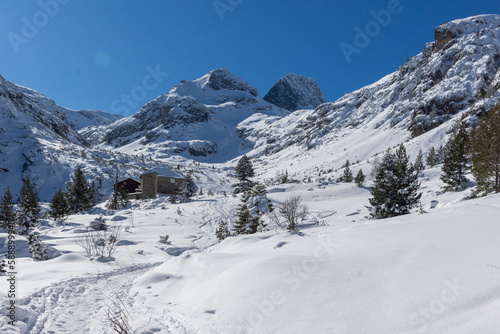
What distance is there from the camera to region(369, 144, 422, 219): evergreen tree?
14.9 metres

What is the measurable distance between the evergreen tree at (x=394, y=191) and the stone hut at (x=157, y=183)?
33776 mm

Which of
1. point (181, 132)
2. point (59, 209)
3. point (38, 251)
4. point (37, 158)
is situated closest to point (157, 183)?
point (59, 209)

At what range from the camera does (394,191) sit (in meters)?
15.1

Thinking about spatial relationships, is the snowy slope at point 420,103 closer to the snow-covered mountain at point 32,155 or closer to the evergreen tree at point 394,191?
the evergreen tree at point 394,191

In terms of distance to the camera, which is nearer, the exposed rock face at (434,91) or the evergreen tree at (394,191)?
the evergreen tree at (394,191)

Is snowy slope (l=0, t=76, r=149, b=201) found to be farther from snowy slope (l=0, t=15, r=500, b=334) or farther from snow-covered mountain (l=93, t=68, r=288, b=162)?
snow-covered mountain (l=93, t=68, r=288, b=162)

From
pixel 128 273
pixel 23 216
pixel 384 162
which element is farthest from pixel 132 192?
pixel 384 162

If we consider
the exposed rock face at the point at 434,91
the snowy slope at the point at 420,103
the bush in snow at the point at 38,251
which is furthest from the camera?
the exposed rock face at the point at 434,91

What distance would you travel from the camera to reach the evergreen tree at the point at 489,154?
13.3 m

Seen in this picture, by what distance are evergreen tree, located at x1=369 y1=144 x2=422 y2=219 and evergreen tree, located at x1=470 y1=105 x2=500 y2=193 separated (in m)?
3.07

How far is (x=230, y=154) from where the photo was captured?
14338 centimetres

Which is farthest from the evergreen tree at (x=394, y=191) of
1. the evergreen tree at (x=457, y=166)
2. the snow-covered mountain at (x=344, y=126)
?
the snow-covered mountain at (x=344, y=126)

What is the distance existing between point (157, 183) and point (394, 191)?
123 ft

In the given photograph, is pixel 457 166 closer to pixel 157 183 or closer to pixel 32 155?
pixel 157 183
